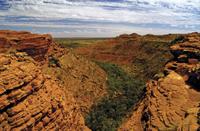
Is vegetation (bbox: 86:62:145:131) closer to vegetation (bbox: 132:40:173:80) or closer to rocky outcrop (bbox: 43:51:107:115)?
rocky outcrop (bbox: 43:51:107:115)

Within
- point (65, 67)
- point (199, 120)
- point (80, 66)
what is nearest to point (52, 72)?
point (65, 67)

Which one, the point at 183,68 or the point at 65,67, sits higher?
the point at 183,68

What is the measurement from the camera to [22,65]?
31.3 m

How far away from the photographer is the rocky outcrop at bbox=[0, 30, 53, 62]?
2488 inches

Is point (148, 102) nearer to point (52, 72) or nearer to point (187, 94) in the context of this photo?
point (187, 94)

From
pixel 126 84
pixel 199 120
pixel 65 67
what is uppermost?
pixel 199 120

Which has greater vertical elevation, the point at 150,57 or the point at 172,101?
the point at 172,101

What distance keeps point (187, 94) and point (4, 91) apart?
48.2ft

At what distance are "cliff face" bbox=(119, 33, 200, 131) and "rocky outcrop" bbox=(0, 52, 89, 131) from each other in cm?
568

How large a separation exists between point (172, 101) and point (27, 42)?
132 ft

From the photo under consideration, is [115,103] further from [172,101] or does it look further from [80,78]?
[172,101]

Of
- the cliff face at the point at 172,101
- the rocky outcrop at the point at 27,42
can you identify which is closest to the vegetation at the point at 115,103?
the cliff face at the point at 172,101

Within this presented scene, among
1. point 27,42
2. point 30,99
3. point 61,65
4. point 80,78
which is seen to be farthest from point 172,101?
point 80,78

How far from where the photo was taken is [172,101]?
30391 millimetres
